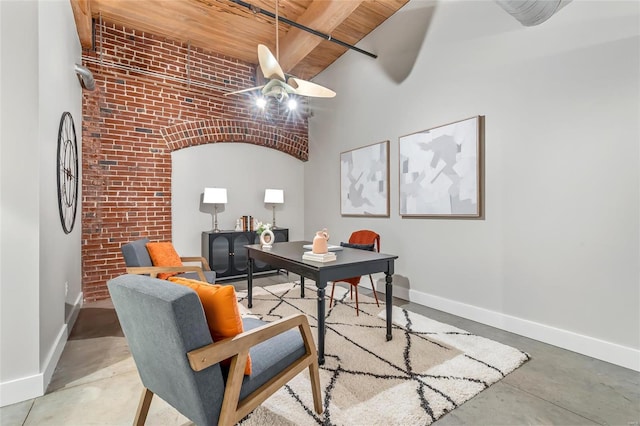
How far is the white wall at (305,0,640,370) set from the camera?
7.22ft

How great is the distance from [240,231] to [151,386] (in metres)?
3.30

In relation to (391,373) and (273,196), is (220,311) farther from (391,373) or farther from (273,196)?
(273,196)

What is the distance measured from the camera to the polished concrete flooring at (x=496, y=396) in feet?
5.43

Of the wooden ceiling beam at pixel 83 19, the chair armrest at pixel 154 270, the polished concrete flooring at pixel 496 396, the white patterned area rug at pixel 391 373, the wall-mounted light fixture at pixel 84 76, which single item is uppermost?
the wooden ceiling beam at pixel 83 19

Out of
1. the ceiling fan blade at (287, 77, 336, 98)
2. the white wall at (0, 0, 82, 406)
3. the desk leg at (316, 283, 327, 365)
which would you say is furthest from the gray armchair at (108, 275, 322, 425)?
the ceiling fan blade at (287, 77, 336, 98)

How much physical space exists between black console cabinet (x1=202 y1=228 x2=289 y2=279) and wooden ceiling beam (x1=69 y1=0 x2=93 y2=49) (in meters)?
2.75

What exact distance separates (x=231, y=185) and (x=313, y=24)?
2617mm

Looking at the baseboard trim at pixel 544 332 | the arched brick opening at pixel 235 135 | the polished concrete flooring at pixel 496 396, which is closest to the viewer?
the polished concrete flooring at pixel 496 396

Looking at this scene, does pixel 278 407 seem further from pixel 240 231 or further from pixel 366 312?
pixel 240 231

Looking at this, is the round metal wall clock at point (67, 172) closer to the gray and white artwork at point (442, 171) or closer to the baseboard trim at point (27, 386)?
the baseboard trim at point (27, 386)

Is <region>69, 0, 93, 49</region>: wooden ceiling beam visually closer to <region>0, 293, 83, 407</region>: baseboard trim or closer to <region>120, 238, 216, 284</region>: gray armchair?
<region>120, 238, 216, 284</region>: gray armchair

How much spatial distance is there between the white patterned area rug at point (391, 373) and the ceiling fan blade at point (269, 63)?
2.27m

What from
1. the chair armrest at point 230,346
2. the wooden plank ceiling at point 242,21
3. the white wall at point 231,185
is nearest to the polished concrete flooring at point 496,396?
the chair armrest at point 230,346

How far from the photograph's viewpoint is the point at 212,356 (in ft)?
3.80
